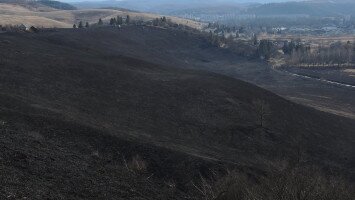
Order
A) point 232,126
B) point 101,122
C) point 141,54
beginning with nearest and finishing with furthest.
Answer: point 101,122 → point 232,126 → point 141,54

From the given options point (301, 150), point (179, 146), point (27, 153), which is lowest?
point (301, 150)

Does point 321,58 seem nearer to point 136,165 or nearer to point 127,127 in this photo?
point 127,127

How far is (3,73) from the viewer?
49.6 metres

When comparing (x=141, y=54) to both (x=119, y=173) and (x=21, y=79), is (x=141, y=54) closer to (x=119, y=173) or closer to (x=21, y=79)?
(x=21, y=79)

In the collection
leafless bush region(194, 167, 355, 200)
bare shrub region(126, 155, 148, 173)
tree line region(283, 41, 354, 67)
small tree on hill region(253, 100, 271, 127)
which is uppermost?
leafless bush region(194, 167, 355, 200)

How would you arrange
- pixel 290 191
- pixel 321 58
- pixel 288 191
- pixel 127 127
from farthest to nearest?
pixel 321 58
pixel 127 127
pixel 288 191
pixel 290 191

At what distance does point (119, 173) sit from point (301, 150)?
27.1 meters

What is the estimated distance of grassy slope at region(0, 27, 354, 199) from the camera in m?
25.9

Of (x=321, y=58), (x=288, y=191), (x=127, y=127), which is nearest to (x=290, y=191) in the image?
(x=288, y=191)

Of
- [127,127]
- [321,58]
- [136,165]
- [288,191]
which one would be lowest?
[321,58]

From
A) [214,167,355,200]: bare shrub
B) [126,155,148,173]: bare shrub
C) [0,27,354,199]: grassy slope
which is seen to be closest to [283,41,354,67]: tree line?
[0,27,354,199]: grassy slope

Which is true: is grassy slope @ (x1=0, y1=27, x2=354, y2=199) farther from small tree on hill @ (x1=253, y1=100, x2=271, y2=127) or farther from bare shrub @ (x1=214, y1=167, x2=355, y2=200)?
bare shrub @ (x1=214, y1=167, x2=355, y2=200)

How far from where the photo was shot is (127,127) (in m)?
41.9

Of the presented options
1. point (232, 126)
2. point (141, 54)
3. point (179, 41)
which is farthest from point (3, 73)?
point (179, 41)
